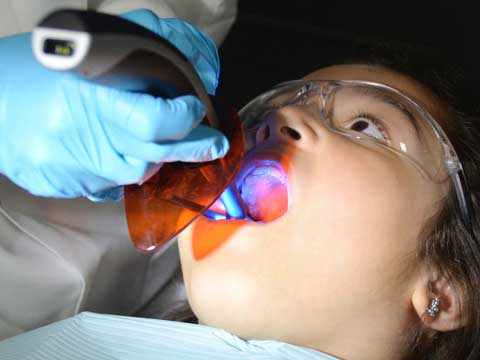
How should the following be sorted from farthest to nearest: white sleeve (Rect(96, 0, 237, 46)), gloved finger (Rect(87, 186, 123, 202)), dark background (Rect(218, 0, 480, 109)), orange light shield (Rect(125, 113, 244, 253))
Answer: dark background (Rect(218, 0, 480, 109)), white sleeve (Rect(96, 0, 237, 46)), gloved finger (Rect(87, 186, 123, 202)), orange light shield (Rect(125, 113, 244, 253))

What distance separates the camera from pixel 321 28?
2.12 meters

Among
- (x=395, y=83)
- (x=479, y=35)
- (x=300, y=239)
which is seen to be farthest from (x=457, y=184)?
(x=479, y=35)

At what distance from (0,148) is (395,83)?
34.8 inches

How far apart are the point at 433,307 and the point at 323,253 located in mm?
327

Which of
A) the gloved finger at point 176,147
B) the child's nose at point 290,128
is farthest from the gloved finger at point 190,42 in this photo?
the gloved finger at point 176,147

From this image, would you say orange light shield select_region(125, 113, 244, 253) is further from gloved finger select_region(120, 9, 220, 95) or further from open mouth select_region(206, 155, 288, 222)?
gloved finger select_region(120, 9, 220, 95)

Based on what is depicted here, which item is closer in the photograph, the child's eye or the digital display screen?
the digital display screen

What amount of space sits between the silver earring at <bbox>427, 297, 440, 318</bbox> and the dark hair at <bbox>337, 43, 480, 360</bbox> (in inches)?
Result: 1.8

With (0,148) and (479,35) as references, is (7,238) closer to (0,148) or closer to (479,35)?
(0,148)

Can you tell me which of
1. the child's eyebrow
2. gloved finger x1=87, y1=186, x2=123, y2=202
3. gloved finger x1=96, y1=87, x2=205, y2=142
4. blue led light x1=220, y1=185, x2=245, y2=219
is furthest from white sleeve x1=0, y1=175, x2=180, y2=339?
the child's eyebrow

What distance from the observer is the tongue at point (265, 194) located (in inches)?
44.8

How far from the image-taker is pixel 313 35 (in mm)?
2133

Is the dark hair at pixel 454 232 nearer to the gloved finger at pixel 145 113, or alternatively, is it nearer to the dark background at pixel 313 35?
the dark background at pixel 313 35

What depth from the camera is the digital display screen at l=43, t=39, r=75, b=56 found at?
76 centimetres
